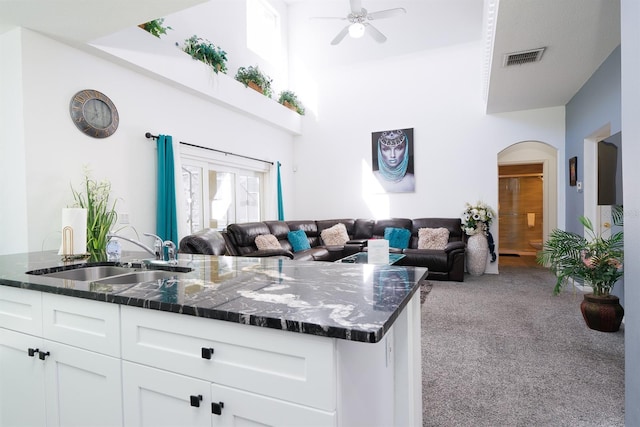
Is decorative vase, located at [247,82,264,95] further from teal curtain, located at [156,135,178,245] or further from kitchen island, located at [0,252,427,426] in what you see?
kitchen island, located at [0,252,427,426]

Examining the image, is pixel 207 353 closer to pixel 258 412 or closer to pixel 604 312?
pixel 258 412

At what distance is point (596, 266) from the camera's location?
288cm

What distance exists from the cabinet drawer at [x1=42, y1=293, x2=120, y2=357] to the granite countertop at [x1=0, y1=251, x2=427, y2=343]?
4 cm

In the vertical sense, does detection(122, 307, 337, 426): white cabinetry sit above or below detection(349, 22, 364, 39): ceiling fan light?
below

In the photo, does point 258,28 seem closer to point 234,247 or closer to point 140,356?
point 234,247

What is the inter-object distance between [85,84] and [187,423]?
342cm

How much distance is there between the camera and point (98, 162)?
3.44 meters

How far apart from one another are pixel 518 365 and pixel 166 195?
3.70 meters

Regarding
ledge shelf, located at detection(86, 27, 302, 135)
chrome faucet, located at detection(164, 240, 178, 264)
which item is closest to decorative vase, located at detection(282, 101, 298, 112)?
ledge shelf, located at detection(86, 27, 302, 135)

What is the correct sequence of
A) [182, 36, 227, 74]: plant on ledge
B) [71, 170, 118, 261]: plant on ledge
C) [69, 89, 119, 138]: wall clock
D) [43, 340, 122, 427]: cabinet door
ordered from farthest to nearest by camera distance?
[182, 36, 227, 74]: plant on ledge, [69, 89, 119, 138]: wall clock, [71, 170, 118, 261]: plant on ledge, [43, 340, 122, 427]: cabinet door

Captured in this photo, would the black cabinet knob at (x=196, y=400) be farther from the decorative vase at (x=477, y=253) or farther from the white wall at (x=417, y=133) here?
the white wall at (x=417, y=133)

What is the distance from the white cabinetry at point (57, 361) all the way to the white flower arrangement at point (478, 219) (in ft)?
17.5

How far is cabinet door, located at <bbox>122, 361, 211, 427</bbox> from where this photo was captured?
104 cm

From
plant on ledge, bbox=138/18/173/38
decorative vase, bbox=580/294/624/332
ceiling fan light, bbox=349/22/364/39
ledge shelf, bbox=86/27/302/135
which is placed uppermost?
ceiling fan light, bbox=349/22/364/39
